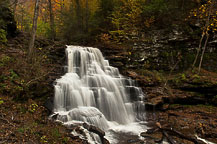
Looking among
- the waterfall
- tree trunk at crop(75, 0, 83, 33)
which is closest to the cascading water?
the waterfall

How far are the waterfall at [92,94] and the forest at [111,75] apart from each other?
68 millimetres

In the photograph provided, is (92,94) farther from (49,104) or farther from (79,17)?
(79,17)

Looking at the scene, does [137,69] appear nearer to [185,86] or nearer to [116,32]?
[185,86]

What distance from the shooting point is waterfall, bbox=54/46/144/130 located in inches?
324

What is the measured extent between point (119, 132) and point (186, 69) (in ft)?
37.1

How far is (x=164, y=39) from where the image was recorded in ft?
54.1

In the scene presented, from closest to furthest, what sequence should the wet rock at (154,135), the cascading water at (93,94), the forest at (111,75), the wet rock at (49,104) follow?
the forest at (111,75)
the wet rock at (154,135)
the wet rock at (49,104)
the cascading water at (93,94)

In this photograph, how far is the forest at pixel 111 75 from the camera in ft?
22.5

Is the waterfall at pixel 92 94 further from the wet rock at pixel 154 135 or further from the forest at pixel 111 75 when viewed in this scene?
the wet rock at pixel 154 135

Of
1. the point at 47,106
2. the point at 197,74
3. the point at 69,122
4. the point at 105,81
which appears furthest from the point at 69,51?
the point at 197,74

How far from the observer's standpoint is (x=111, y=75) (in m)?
13.4

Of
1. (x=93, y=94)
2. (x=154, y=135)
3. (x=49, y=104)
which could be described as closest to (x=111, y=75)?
(x=93, y=94)

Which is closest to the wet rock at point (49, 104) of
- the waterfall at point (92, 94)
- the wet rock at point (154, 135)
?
the waterfall at point (92, 94)

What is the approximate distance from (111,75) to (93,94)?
385 cm
